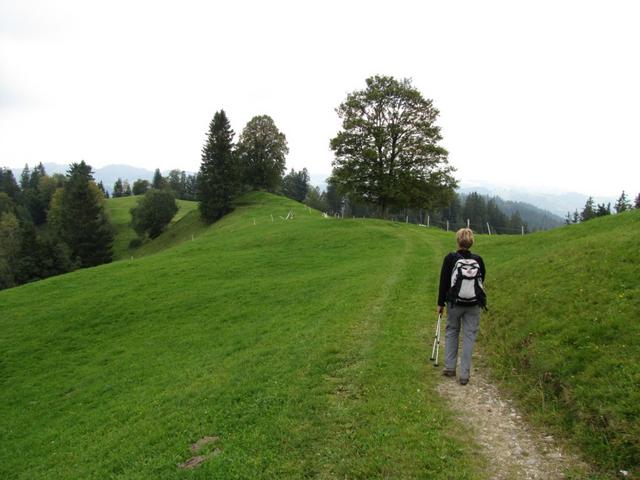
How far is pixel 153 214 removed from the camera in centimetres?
8750

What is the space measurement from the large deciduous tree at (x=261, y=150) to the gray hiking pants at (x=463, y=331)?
278 ft

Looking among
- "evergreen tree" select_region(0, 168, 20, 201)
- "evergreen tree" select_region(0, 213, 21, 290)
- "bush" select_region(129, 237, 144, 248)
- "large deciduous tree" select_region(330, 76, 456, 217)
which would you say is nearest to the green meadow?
"large deciduous tree" select_region(330, 76, 456, 217)

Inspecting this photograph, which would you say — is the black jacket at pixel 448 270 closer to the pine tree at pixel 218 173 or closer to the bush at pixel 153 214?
the pine tree at pixel 218 173

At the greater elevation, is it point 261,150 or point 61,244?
point 261,150

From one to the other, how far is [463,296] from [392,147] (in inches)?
1809

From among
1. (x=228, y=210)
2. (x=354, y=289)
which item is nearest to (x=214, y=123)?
(x=228, y=210)

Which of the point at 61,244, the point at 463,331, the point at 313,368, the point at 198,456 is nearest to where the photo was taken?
the point at 198,456

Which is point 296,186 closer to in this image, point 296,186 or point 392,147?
point 296,186

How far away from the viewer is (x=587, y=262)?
15.3m

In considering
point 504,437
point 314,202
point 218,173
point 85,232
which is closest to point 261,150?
point 218,173

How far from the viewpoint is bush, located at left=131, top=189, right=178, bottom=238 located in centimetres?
8725

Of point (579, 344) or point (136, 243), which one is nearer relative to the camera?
point (579, 344)

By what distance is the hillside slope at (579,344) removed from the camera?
752 cm

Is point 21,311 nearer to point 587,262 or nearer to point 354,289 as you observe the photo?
point 354,289
